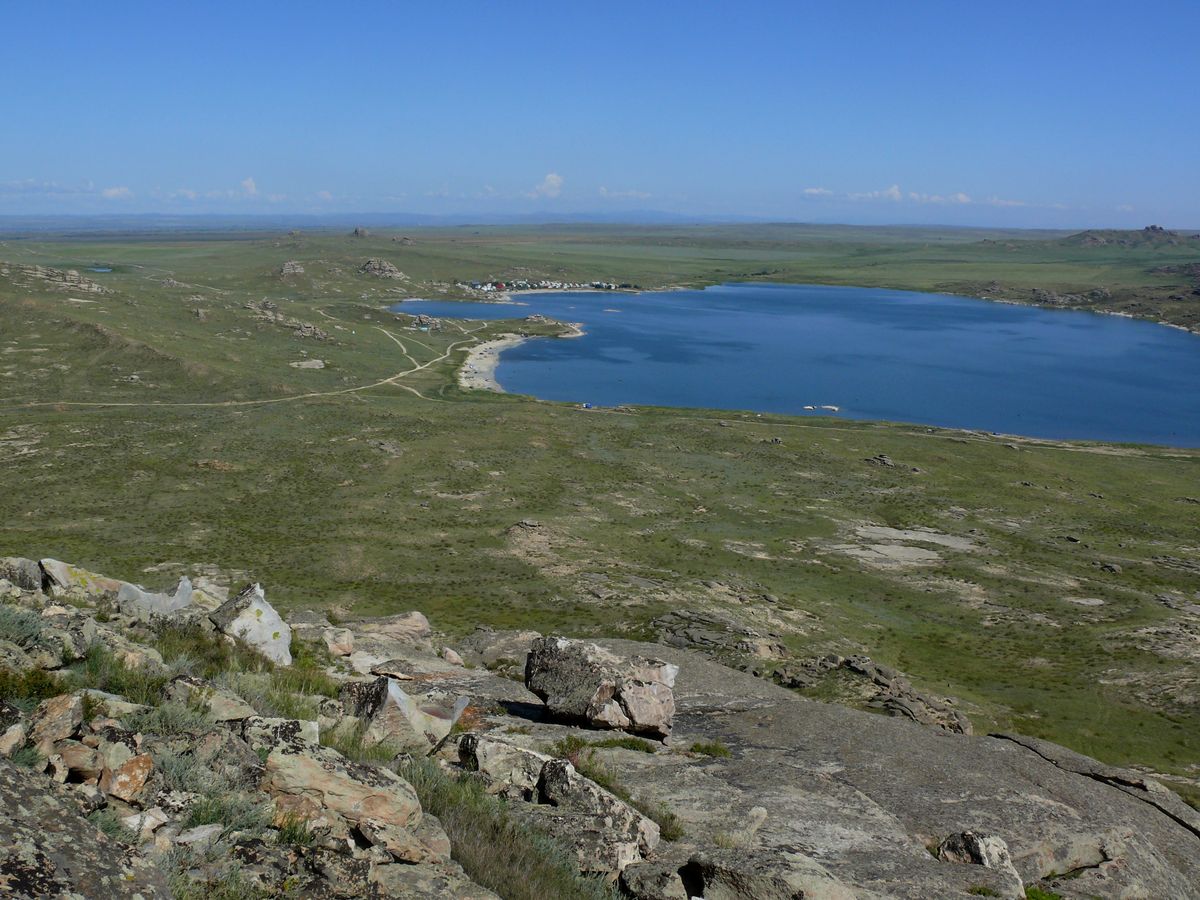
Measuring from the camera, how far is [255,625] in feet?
73.7

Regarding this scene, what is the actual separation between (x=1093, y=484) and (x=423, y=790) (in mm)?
100606

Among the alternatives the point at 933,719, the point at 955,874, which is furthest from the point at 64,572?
the point at 933,719

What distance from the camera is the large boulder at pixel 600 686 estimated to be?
2178 centimetres

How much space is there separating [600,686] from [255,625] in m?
9.89

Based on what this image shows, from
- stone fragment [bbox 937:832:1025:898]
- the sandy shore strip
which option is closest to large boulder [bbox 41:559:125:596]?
stone fragment [bbox 937:832:1025:898]

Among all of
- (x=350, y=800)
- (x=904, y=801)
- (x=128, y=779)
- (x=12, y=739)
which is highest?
(x=12, y=739)

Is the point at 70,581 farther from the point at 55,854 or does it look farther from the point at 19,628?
the point at 55,854

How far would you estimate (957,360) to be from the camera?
193m

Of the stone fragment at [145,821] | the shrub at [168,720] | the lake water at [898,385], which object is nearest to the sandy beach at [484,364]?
the lake water at [898,385]

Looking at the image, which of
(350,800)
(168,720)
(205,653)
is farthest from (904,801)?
(205,653)

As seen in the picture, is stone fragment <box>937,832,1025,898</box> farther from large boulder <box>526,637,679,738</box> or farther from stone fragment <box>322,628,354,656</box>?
stone fragment <box>322,628,354,656</box>

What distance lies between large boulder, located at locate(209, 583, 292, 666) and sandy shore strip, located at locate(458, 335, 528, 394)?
114668mm

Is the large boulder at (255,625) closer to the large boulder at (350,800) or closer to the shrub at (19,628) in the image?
the shrub at (19,628)

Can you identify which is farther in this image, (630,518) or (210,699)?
(630,518)
